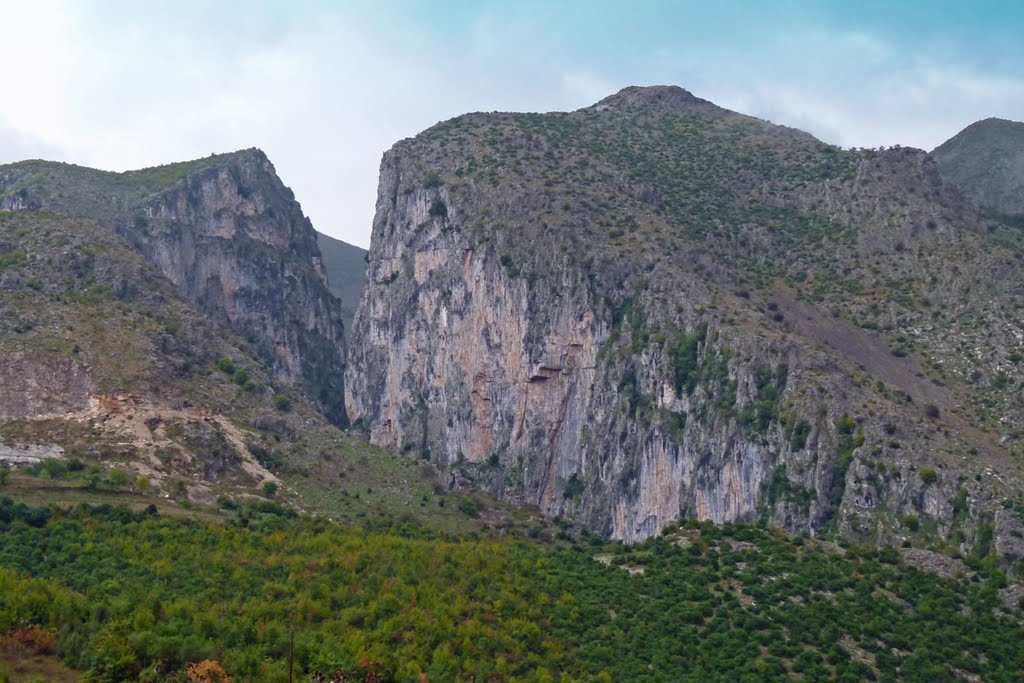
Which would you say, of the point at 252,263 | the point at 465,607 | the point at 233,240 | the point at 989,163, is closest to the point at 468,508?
the point at 465,607

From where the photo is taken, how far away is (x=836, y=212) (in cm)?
12900

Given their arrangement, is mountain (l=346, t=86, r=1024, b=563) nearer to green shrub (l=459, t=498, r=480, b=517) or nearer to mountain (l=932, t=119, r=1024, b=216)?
green shrub (l=459, t=498, r=480, b=517)

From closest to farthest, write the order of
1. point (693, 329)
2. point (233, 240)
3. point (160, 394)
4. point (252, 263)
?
point (160, 394) → point (693, 329) → point (233, 240) → point (252, 263)

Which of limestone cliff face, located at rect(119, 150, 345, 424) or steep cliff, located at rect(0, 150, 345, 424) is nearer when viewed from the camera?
steep cliff, located at rect(0, 150, 345, 424)

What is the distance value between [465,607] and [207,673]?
1906cm

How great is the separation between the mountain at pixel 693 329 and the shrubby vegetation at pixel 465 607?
13994 mm

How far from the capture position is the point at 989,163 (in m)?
174

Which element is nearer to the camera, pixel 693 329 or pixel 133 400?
pixel 133 400

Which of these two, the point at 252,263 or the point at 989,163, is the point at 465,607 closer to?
the point at 252,263

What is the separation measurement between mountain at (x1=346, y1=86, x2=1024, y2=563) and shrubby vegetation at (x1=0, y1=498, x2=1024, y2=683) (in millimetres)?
13994

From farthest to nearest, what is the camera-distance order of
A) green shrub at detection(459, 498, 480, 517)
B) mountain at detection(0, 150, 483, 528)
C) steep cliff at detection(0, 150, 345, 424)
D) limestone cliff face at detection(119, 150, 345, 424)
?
limestone cliff face at detection(119, 150, 345, 424)
steep cliff at detection(0, 150, 345, 424)
green shrub at detection(459, 498, 480, 517)
mountain at detection(0, 150, 483, 528)

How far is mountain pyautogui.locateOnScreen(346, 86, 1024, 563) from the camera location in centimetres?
9350

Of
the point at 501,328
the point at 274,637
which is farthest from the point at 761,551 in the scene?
the point at 501,328

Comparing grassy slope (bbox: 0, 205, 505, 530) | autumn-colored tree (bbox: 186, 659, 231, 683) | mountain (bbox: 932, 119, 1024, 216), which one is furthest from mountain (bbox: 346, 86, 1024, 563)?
autumn-colored tree (bbox: 186, 659, 231, 683)
